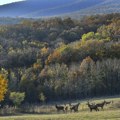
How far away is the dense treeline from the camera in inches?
Answer: 3543

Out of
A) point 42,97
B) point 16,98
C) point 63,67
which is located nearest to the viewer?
point 16,98

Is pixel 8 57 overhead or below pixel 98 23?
below

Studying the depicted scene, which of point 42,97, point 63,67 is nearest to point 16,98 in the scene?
point 42,97

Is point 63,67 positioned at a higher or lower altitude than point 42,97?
higher

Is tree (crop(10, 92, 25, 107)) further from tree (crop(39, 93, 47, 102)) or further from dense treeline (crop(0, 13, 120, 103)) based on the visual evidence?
tree (crop(39, 93, 47, 102))

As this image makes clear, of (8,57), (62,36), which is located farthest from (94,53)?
(62,36)

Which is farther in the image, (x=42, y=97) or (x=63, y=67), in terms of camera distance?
(x=63, y=67)

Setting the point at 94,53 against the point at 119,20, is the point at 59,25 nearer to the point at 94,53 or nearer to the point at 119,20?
the point at 119,20

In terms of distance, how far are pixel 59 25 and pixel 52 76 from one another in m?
82.2

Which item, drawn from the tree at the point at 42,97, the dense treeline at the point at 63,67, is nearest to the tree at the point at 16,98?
the dense treeline at the point at 63,67

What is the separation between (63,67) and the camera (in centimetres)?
9925

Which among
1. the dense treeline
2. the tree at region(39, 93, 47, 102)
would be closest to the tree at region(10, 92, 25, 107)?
the dense treeline

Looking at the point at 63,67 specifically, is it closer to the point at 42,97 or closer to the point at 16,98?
the point at 42,97

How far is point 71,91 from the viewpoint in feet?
294
